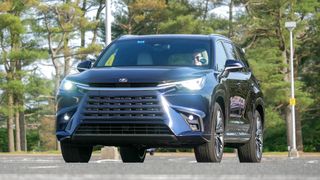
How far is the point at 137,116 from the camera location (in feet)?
31.9

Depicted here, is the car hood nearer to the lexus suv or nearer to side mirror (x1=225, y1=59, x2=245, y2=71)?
the lexus suv

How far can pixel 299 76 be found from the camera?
5144 centimetres

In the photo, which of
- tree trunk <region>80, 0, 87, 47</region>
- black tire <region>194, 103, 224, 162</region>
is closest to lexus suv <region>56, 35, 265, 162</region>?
black tire <region>194, 103, 224, 162</region>

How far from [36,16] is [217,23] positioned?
10915mm

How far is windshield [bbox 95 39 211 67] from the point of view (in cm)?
1088

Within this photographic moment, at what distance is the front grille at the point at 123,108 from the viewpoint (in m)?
9.70

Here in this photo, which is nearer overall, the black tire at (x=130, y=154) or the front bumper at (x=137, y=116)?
the front bumper at (x=137, y=116)

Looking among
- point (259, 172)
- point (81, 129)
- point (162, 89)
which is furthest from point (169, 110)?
point (259, 172)

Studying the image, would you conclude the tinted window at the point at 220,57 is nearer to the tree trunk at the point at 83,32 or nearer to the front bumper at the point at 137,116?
the front bumper at the point at 137,116

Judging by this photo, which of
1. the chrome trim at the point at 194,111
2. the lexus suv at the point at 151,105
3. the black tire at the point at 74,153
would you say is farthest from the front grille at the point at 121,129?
the black tire at the point at 74,153

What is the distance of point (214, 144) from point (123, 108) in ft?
4.33

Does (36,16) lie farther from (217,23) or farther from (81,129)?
(81,129)

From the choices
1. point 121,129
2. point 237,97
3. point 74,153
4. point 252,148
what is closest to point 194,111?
point 121,129

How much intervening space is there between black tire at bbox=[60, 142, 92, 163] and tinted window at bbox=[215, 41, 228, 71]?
83.0 inches
